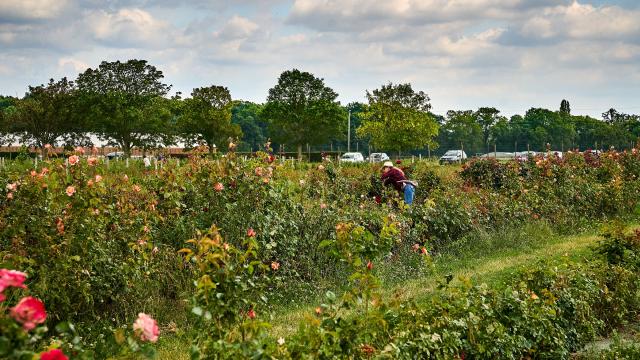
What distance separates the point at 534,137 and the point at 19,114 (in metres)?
56.2

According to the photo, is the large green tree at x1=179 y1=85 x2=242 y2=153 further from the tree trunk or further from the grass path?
the grass path

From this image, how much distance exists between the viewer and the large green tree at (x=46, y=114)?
1487 inches

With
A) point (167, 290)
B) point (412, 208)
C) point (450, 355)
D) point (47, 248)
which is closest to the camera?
point (450, 355)

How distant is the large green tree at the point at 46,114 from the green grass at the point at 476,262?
31487mm

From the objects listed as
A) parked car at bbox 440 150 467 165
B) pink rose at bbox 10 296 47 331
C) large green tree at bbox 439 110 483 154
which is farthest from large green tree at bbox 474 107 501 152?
pink rose at bbox 10 296 47 331

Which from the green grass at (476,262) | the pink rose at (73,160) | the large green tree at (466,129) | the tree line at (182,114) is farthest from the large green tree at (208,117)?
the pink rose at (73,160)

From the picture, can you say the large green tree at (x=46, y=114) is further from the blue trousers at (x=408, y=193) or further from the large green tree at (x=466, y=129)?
the large green tree at (x=466, y=129)

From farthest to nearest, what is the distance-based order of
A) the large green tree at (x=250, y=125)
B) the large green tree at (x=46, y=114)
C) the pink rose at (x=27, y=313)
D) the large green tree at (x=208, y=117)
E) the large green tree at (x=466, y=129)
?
the large green tree at (x=250, y=125) < the large green tree at (x=466, y=129) < the large green tree at (x=208, y=117) < the large green tree at (x=46, y=114) < the pink rose at (x=27, y=313)

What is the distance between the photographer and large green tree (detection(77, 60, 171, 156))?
42562mm

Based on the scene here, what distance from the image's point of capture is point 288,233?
834 centimetres

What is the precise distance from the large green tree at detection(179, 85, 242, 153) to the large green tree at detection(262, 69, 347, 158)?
4589 mm

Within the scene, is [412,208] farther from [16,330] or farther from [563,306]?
[16,330]

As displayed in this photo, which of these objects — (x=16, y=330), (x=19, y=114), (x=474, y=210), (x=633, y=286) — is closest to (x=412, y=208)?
(x=474, y=210)

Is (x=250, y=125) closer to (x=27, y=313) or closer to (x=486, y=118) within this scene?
(x=486, y=118)
